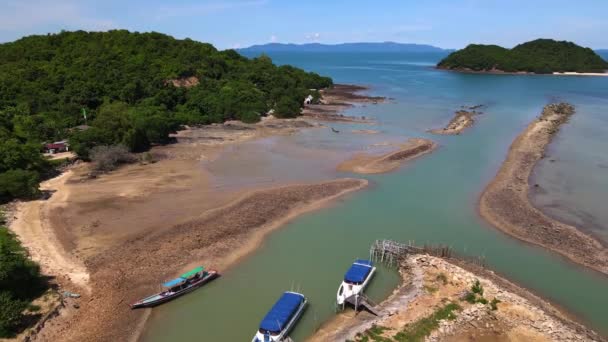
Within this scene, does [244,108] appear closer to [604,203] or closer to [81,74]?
[81,74]

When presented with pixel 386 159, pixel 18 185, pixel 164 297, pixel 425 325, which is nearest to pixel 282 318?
pixel 425 325

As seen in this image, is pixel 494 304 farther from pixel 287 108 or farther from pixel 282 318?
pixel 287 108

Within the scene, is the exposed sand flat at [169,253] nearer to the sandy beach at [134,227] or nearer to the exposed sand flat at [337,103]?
the sandy beach at [134,227]

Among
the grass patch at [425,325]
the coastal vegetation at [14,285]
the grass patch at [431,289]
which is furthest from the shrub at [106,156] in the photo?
the grass patch at [425,325]

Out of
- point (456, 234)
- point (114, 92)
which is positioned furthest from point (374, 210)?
point (114, 92)

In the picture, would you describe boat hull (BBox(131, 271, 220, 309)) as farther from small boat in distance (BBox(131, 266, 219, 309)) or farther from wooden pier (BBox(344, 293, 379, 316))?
wooden pier (BBox(344, 293, 379, 316))

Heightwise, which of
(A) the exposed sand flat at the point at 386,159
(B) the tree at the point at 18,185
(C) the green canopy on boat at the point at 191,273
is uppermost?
(B) the tree at the point at 18,185
